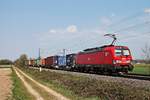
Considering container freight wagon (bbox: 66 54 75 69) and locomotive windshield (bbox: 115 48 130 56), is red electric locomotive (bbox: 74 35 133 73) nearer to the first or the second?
locomotive windshield (bbox: 115 48 130 56)

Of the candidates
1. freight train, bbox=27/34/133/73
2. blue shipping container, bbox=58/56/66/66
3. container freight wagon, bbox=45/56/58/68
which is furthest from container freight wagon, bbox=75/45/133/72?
container freight wagon, bbox=45/56/58/68

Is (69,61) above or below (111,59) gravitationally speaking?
above

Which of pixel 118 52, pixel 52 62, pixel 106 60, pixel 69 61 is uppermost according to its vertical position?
pixel 52 62

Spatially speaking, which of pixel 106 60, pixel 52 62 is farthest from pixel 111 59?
pixel 52 62

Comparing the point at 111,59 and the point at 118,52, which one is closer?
the point at 111,59

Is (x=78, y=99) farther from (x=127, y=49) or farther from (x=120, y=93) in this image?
(x=127, y=49)

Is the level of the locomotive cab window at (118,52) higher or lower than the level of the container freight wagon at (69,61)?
lower

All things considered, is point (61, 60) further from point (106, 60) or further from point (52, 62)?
point (106, 60)

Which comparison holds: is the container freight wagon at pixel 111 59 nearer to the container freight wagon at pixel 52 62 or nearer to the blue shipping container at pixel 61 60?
the blue shipping container at pixel 61 60

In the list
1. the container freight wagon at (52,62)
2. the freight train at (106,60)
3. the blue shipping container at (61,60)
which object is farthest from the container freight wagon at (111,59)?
the container freight wagon at (52,62)

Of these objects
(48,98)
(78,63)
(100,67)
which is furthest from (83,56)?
(48,98)

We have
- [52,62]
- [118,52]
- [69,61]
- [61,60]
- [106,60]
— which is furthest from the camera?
[52,62]

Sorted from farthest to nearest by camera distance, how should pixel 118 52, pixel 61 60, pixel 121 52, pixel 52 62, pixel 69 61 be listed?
pixel 52 62
pixel 61 60
pixel 69 61
pixel 121 52
pixel 118 52

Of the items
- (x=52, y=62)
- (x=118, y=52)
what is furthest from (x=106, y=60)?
(x=52, y=62)
